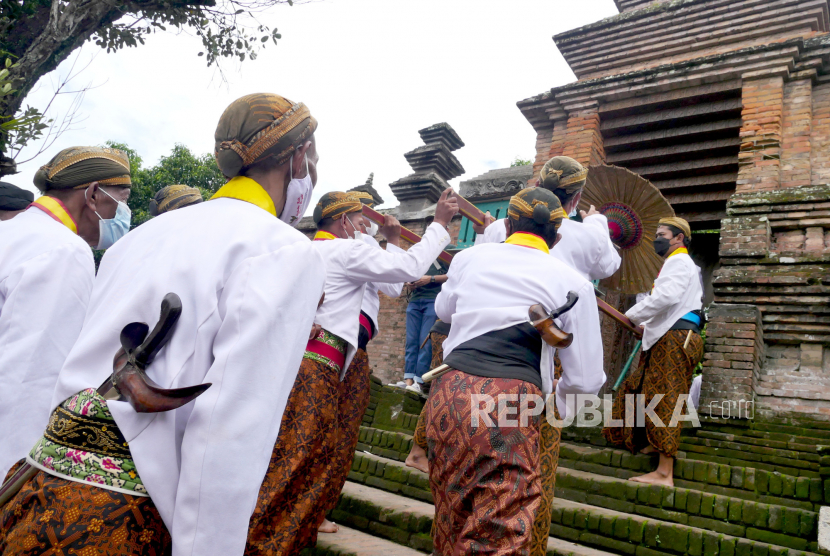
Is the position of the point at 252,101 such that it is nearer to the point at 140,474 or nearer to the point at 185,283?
the point at 185,283

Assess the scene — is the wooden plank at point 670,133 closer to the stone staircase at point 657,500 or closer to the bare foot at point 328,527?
the stone staircase at point 657,500

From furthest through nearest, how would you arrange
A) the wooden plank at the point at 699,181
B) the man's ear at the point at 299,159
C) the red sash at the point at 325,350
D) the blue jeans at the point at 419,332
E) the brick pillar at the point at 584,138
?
the brick pillar at the point at 584,138, the wooden plank at the point at 699,181, the blue jeans at the point at 419,332, the red sash at the point at 325,350, the man's ear at the point at 299,159

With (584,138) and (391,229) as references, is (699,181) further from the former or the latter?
(391,229)

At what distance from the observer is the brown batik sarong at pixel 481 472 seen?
6.66 ft

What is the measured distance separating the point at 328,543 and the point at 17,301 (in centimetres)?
209

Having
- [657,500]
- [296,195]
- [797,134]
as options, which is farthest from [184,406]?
[797,134]

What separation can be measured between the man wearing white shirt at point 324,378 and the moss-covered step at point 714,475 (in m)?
2.33

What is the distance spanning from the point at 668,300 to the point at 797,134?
3.63m

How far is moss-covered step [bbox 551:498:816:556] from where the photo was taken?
310 cm

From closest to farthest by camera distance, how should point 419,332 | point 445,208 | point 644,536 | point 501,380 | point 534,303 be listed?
point 501,380 < point 534,303 < point 644,536 < point 445,208 < point 419,332

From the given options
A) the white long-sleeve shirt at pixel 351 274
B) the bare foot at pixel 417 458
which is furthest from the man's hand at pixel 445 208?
the bare foot at pixel 417 458

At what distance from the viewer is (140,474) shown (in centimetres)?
110

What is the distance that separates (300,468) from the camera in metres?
2.42

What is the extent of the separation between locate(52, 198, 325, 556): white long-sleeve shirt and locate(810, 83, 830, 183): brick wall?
22.9 ft
